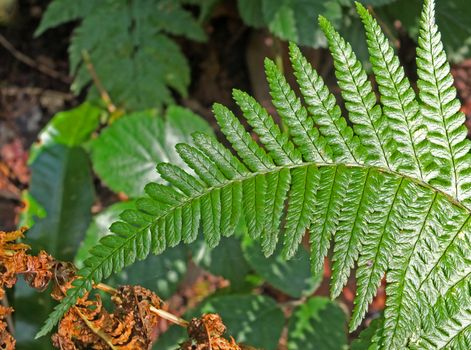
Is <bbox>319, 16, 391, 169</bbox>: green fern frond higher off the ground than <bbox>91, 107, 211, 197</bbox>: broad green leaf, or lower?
higher

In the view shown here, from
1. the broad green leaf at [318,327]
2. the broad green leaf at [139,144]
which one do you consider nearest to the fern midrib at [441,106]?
the broad green leaf at [318,327]

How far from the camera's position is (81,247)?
7.49ft

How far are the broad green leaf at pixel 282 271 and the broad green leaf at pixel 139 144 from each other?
1.47 feet

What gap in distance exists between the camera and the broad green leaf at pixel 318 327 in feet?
6.61

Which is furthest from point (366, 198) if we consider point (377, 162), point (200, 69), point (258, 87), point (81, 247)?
point (200, 69)

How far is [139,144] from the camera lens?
235cm

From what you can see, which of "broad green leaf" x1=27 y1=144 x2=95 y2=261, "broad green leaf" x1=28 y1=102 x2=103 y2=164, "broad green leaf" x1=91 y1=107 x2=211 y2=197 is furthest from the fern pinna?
"broad green leaf" x1=28 y1=102 x2=103 y2=164

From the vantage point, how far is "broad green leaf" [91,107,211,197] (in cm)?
229

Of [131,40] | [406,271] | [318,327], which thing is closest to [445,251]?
[406,271]

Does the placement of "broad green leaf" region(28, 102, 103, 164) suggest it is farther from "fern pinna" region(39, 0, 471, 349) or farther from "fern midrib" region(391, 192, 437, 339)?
"fern midrib" region(391, 192, 437, 339)

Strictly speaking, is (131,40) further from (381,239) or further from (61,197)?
(381,239)

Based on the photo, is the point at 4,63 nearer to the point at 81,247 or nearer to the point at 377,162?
the point at 81,247

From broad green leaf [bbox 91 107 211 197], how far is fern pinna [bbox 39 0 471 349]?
3.47 ft

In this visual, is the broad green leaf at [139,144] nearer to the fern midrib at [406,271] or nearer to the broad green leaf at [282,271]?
the broad green leaf at [282,271]
